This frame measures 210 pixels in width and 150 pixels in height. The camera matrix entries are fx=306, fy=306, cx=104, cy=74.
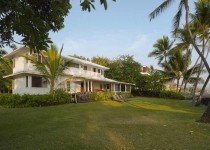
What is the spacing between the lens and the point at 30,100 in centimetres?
2575

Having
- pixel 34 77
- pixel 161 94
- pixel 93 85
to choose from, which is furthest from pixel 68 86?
pixel 161 94

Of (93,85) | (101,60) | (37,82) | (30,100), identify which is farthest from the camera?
(101,60)

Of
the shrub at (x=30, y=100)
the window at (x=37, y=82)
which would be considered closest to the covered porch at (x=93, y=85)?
the window at (x=37, y=82)

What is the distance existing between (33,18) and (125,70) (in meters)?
49.1

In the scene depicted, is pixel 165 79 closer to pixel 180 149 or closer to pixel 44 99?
pixel 44 99

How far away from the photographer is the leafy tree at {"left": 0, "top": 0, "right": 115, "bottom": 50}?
595 centimetres

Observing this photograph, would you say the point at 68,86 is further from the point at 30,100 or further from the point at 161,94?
the point at 161,94

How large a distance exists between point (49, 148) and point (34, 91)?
23.8 meters

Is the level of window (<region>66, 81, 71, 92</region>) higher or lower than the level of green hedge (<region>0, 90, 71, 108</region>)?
higher

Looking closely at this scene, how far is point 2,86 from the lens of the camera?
128 ft

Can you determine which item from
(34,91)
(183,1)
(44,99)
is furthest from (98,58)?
(183,1)

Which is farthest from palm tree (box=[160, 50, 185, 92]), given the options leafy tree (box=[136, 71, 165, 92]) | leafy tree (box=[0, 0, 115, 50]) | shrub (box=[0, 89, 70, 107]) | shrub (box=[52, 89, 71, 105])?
leafy tree (box=[0, 0, 115, 50])

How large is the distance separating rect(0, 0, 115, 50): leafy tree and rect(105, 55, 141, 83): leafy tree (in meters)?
46.3

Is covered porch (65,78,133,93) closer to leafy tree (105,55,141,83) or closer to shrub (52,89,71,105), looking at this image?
leafy tree (105,55,141,83)
